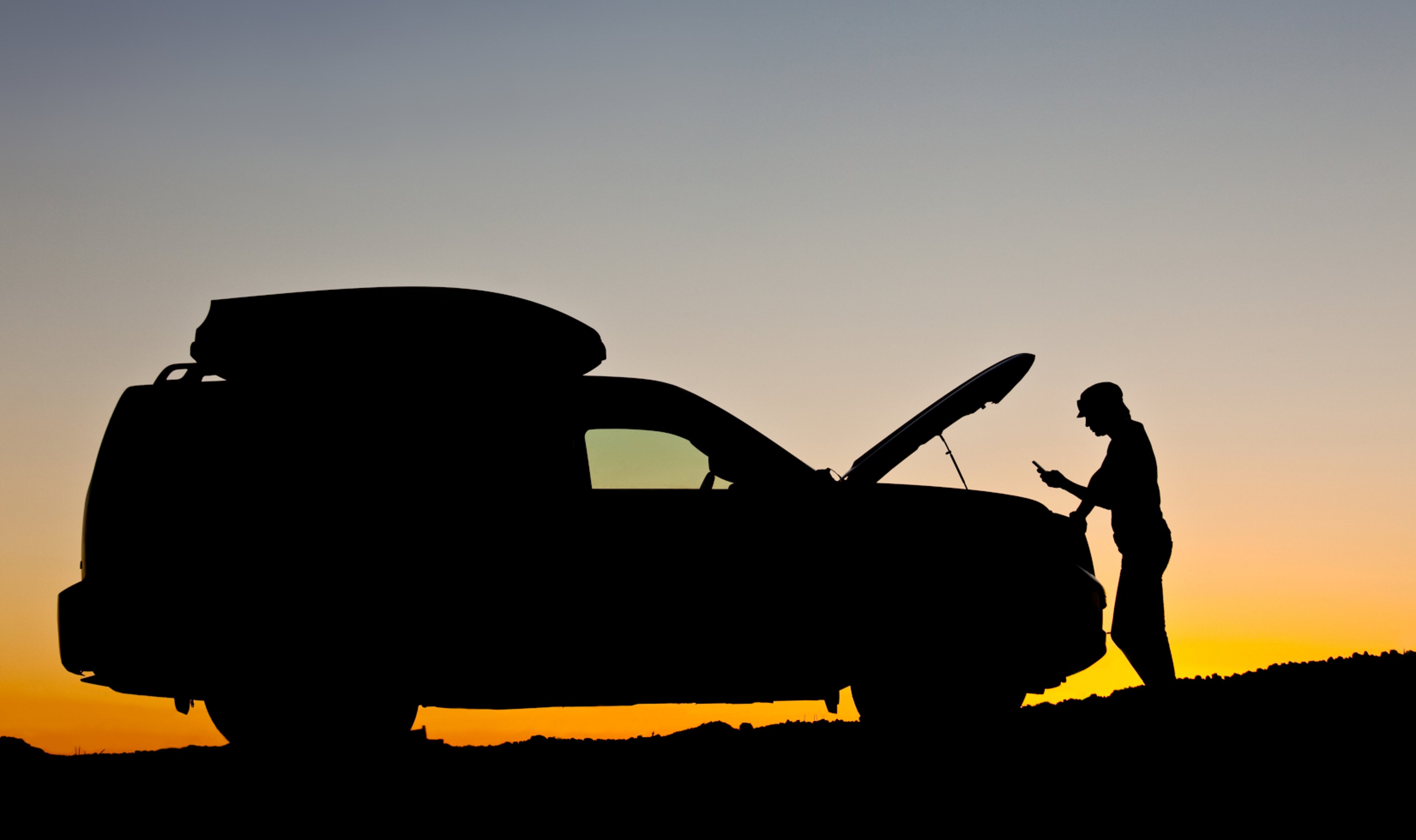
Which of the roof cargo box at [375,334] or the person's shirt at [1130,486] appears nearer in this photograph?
the roof cargo box at [375,334]

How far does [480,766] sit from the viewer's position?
17.6 ft

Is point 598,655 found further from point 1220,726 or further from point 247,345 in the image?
point 1220,726

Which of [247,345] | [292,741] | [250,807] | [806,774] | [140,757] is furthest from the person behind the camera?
[140,757]

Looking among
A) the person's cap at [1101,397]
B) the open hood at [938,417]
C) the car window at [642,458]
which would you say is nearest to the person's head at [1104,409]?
the person's cap at [1101,397]

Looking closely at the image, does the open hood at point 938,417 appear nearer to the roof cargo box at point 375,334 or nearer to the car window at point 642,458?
the car window at point 642,458

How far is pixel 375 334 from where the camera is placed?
5.10 meters

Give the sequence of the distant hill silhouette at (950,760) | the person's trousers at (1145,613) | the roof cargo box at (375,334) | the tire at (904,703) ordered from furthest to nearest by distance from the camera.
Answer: the person's trousers at (1145,613), the tire at (904,703), the roof cargo box at (375,334), the distant hill silhouette at (950,760)

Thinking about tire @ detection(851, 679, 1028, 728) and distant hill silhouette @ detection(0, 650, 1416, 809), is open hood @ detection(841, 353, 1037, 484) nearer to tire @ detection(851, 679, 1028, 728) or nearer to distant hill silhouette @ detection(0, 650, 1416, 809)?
tire @ detection(851, 679, 1028, 728)

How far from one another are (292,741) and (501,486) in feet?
5.08

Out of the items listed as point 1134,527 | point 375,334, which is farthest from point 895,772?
point 1134,527

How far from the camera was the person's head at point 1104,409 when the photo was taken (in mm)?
7082

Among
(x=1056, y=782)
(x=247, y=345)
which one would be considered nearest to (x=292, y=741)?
(x=247, y=345)

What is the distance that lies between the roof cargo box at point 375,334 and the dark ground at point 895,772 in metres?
1.73

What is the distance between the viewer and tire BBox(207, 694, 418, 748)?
5.27 meters
